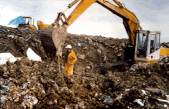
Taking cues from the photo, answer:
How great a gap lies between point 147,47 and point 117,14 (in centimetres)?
198

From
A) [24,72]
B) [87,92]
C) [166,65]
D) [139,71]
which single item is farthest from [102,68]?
[24,72]

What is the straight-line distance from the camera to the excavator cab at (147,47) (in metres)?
6.59

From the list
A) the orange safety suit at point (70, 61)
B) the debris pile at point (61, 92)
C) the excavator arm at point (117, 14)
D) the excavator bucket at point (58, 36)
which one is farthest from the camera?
the excavator arm at point (117, 14)

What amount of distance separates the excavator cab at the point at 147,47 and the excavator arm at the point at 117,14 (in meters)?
0.41

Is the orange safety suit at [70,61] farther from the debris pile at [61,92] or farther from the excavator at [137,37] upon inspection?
the excavator at [137,37]

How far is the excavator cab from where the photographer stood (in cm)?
659

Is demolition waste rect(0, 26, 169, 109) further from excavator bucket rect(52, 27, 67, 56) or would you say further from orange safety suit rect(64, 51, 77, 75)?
excavator bucket rect(52, 27, 67, 56)

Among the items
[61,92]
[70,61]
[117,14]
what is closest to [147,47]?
[117,14]

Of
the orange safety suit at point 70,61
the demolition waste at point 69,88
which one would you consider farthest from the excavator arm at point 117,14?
the demolition waste at point 69,88

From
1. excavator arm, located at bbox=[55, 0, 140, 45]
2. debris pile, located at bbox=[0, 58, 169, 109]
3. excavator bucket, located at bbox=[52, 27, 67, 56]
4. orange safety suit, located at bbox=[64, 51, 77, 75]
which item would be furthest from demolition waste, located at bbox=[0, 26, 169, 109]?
excavator arm, located at bbox=[55, 0, 140, 45]

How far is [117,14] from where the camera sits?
6.75 meters

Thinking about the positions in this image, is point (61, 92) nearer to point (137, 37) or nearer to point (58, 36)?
point (58, 36)

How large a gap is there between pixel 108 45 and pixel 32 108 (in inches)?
268

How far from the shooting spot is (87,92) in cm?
418
